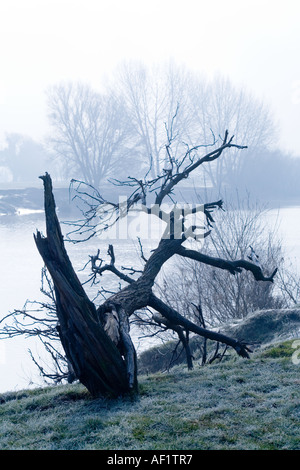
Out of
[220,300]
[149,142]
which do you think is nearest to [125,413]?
[220,300]

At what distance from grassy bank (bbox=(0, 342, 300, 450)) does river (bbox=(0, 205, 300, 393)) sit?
7580 mm

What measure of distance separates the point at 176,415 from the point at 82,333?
1.14 m

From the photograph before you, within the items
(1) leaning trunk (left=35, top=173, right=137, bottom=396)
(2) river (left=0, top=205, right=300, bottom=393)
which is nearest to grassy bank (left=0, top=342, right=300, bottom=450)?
(1) leaning trunk (left=35, top=173, right=137, bottom=396)

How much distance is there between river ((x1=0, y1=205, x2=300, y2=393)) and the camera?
16.9m

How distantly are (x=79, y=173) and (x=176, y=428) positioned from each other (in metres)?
43.0

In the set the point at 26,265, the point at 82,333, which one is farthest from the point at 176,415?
the point at 26,265

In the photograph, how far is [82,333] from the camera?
16.4 ft

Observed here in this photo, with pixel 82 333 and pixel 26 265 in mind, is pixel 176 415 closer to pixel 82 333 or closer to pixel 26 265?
pixel 82 333

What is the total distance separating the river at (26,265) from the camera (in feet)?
55.5

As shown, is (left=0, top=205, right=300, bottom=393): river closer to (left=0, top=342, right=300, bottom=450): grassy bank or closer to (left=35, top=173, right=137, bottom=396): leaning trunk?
(left=0, top=342, right=300, bottom=450): grassy bank

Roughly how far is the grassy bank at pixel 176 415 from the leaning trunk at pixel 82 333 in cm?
18

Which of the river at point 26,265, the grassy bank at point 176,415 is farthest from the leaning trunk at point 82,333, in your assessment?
the river at point 26,265

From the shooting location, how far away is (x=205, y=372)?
5.91m

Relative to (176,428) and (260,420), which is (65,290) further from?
(260,420)
